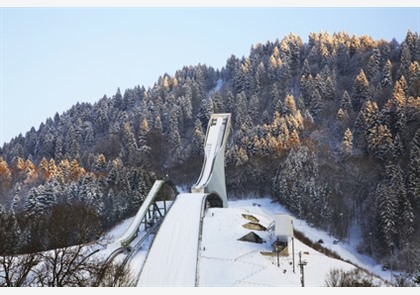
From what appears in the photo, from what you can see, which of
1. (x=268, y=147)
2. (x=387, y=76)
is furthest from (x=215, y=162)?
(x=387, y=76)

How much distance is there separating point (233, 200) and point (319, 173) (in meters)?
10.3

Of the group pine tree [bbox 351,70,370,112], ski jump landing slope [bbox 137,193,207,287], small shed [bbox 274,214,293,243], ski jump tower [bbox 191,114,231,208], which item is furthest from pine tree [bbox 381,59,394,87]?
small shed [bbox 274,214,293,243]

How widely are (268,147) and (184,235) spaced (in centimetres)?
3411

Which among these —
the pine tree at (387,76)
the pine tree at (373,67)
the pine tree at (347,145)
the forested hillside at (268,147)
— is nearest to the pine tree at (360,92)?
the forested hillside at (268,147)

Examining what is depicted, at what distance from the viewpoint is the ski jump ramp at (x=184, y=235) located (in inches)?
838

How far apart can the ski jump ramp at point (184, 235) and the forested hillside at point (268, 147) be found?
4466 millimetres

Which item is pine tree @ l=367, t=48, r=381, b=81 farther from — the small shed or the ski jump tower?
the small shed

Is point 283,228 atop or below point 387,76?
below

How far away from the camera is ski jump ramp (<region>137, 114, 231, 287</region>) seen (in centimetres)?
2128

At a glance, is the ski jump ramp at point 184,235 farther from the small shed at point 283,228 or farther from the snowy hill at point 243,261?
the small shed at point 283,228

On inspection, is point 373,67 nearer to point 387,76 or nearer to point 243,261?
point 387,76

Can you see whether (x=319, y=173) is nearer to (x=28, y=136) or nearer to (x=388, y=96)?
(x=388, y=96)

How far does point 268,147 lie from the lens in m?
59.8

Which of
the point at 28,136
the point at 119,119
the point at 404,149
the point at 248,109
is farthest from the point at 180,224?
the point at 28,136
